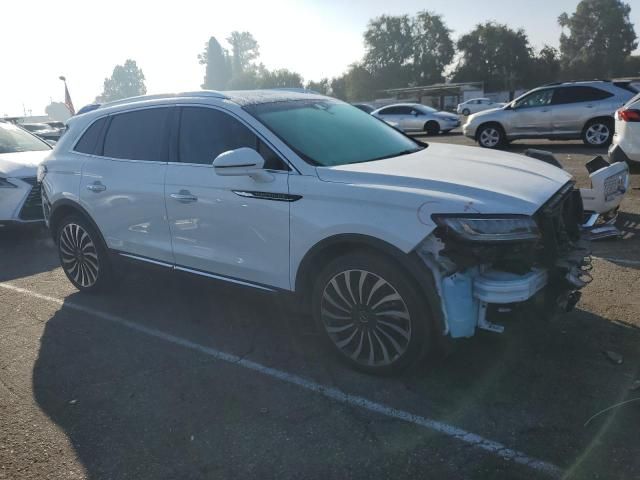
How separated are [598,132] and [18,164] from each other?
42.6 ft

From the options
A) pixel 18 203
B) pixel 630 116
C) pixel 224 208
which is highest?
pixel 630 116

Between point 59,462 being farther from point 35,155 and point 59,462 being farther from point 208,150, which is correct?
point 35,155

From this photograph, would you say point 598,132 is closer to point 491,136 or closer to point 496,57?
point 491,136

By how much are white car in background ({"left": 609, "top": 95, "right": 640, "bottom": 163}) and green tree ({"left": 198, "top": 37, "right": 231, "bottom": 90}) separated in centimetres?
13746

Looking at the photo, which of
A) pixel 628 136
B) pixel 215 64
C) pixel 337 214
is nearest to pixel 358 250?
pixel 337 214

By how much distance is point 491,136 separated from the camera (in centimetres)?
1525

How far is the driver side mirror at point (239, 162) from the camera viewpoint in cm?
339

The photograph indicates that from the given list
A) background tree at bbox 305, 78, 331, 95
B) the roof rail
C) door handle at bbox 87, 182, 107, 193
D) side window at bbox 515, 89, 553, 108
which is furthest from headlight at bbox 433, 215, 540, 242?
background tree at bbox 305, 78, 331, 95

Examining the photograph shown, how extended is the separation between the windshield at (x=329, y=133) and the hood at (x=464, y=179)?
0.22 metres

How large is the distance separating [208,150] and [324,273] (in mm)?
1400

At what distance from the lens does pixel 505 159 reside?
3934mm

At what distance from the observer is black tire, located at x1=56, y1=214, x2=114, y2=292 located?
5016 millimetres

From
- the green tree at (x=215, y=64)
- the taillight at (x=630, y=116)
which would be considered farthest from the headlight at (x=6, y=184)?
the green tree at (x=215, y=64)

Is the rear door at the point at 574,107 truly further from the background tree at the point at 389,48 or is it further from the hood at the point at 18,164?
the background tree at the point at 389,48
